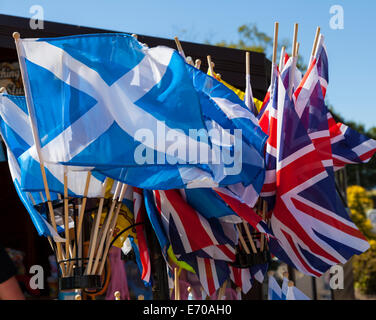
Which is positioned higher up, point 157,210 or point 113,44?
point 113,44

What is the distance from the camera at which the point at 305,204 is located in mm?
2979

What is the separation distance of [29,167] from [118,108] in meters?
0.50

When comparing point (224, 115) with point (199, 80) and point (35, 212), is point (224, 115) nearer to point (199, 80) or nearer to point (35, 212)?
point (199, 80)

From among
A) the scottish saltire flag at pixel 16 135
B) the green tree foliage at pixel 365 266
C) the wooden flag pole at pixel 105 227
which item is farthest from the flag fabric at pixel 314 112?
the green tree foliage at pixel 365 266

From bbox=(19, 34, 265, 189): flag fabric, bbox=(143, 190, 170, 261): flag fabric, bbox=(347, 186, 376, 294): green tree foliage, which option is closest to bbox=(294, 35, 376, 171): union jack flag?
bbox=(19, 34, 265, 189): flag fabric

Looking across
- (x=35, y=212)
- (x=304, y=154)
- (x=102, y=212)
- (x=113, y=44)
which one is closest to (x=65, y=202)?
(x=35, y=212)

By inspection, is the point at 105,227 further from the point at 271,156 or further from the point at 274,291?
the point at 274,291

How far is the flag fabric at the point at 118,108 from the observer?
8.18ft

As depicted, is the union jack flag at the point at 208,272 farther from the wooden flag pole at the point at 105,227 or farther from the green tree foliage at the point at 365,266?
the green tree foliage at the point at 365,266

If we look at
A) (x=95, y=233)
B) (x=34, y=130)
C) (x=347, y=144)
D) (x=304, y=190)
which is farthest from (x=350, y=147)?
(x=34, y=130)

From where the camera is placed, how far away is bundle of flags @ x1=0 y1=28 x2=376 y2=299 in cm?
254

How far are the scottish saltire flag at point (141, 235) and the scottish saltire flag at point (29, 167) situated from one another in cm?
25

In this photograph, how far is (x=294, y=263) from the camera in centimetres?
311
